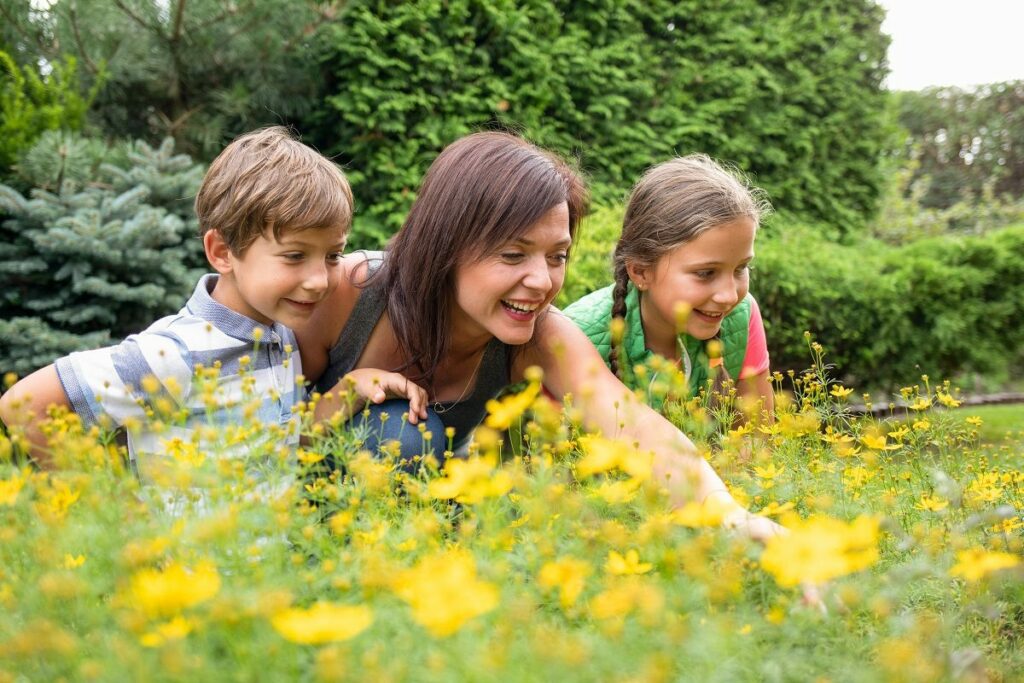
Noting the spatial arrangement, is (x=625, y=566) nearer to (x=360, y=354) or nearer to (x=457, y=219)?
(x=457, y=219)

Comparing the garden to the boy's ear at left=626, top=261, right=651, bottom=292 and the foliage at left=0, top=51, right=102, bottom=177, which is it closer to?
the foliage at left=0, top=51, right=102, bottom=177

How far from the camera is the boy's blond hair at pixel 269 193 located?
233 cm

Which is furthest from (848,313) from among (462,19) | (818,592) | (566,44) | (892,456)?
(818,592)

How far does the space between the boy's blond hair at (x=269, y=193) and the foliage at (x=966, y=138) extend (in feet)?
42.8

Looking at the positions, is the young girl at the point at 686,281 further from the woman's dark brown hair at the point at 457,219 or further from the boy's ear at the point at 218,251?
the boy's ear at the point at 218,251

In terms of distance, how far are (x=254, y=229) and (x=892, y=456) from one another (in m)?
1.74

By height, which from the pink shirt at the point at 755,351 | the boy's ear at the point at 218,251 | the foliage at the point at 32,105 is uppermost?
the foliage at the point at 32,105

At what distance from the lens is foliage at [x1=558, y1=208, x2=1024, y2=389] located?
194 inches

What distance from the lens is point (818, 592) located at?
122 centimetres

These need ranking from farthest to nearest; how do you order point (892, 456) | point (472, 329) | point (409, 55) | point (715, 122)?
1. point (715, 122)
2. point (409, 55)
3. point (472, 329)
4. point (892, 456)

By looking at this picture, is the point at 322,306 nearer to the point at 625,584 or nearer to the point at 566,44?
the point at 625,584

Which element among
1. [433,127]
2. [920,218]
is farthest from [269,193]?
[920,218]

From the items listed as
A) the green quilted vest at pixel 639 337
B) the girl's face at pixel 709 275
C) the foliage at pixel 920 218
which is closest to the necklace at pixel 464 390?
the green quilted vest at pixel 639 337

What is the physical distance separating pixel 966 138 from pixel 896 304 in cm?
1120
